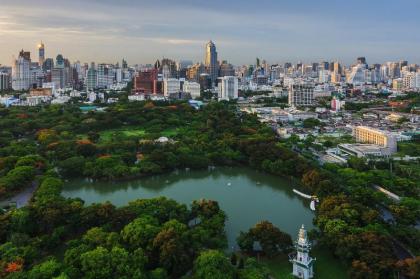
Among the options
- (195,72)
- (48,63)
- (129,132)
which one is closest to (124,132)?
(129,132)

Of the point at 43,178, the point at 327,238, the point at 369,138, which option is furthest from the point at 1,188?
the point at 369,138

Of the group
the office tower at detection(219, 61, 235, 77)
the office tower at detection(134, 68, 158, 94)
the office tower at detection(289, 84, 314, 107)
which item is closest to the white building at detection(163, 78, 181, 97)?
the office tower at detection(134, 68, 158, 94)

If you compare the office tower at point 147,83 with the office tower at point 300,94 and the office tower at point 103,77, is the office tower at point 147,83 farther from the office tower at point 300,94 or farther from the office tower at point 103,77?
the office tower at point 300,94

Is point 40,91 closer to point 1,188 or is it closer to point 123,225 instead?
point 1,188

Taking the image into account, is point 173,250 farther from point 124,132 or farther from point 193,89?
point 193,89

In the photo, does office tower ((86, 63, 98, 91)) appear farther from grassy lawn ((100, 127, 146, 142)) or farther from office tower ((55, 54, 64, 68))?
grassy lawn ((100, 127, 146, 142))

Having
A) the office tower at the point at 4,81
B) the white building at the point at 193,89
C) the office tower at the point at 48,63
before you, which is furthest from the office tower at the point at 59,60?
the white building at the point at 193,89
